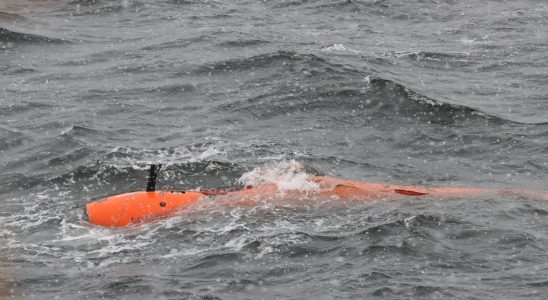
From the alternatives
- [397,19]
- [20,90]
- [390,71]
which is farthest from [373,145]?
[397,19]

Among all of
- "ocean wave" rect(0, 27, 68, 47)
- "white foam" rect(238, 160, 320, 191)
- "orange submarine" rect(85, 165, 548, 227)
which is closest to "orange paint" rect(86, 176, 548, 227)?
"orange submarine" rect(85, 165, 548, 227)

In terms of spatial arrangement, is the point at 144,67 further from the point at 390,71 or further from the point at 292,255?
the point at 292,255

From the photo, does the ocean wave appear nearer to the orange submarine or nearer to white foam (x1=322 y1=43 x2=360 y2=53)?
white foam (x1=322 y1=43 x2=360 y2=53)

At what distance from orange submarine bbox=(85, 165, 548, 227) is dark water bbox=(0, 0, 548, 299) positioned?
0.20m

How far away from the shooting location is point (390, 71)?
74.1 feet

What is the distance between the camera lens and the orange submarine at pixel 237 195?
1452cm

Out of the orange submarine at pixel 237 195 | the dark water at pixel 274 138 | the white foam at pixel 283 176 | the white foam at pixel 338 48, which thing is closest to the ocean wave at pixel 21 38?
the dark water at pixel 274 138

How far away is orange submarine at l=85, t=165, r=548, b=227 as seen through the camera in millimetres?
14516

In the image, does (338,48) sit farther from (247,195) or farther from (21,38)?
(247,195)

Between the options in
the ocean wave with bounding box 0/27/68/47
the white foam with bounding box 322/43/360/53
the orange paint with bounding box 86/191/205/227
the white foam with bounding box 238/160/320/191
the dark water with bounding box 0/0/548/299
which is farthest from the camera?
the ocean wave with bounding box 0/27/68/47

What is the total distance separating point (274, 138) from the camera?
18562mm

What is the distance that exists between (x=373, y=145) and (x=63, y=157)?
5790 millimetres

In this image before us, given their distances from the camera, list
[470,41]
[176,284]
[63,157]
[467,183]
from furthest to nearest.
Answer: [470,41] → [63,157] → [467,183] → [176,284]

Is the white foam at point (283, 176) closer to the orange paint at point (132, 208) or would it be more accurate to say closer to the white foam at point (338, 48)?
the orange paint at point (132, 208)
